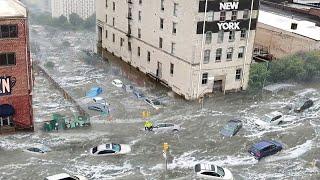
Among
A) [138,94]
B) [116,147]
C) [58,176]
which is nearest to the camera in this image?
[58,176]

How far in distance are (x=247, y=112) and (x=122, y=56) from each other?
95.7 ft

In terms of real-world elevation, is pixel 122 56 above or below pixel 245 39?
below

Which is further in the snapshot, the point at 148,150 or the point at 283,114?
the point at 283,114

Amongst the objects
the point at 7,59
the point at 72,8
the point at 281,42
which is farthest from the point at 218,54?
the point at 72,8

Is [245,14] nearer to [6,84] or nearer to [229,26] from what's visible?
[229,26]

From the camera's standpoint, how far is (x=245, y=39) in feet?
206

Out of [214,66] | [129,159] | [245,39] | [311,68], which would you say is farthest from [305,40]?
[129,159]

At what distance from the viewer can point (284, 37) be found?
77.6 metres

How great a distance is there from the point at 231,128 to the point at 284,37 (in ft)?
105

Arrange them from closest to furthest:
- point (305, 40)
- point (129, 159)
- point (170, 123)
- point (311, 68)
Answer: point (129, 159) < point (170, 123) < point (311, 68) < point (305, 40)

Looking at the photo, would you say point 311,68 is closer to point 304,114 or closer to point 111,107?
point 304,114

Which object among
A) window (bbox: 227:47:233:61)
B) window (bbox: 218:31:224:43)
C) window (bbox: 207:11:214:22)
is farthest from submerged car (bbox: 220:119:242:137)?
window (bbox: 207:11:214:22)

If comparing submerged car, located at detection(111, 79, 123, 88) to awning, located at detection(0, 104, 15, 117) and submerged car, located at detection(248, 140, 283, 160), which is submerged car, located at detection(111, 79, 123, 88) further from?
submerged car, located at detection(248, 140, 283, 160)

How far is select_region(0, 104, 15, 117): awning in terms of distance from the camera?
47.6m
